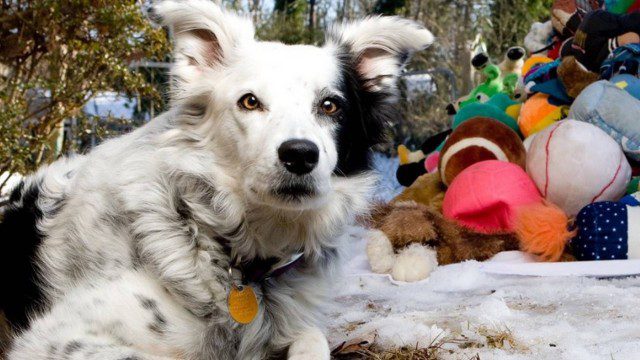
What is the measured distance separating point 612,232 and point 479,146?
4.25 ft

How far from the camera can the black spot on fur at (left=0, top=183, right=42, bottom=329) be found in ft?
9.79

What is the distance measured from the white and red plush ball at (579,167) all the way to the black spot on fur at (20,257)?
3.13 meters

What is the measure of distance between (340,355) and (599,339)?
3.45ft

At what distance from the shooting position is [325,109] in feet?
9.60

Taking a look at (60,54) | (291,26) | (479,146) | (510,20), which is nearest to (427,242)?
(479,146)

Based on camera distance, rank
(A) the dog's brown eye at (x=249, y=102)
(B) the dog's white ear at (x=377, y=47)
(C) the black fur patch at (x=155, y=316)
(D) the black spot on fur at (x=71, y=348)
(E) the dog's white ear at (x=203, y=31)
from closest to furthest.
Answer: (D) the black spot on fur at (x=71, y=348) → (C) the black fur patch at (x=155, y=316) → (A) the dog's brown eye at (x=249, y=102) → (E) the dog's white ear at (x=203, y=31) → (B) the dog's white ear at (x=377, y=47)

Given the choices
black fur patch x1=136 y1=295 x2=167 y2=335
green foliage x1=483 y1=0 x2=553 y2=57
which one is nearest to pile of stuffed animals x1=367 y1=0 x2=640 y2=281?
black fur patch x1=136 y1=295 x2=167 y2=335

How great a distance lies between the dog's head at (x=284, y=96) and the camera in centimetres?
263

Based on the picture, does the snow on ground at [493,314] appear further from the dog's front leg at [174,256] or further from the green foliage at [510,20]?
the green foliage at [510,20]

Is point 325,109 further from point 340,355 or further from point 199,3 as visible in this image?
point 340,355

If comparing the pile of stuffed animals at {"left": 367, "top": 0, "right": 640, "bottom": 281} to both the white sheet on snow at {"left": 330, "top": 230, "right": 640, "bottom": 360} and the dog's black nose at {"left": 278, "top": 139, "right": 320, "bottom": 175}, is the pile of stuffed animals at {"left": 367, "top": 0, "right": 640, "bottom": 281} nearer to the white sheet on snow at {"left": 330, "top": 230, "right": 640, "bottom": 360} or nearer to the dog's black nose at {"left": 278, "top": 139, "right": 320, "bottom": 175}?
the white sheet on snow at {"left": 330, "top": 230, "right": 640, "bottom": 360}

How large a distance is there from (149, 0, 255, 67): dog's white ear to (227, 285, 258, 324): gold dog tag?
1.06 meters

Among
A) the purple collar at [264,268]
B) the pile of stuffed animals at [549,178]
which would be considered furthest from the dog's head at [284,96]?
the pile of stuffed animals at [549,178]

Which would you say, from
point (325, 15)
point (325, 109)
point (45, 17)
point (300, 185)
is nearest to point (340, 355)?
point (300, 185)
